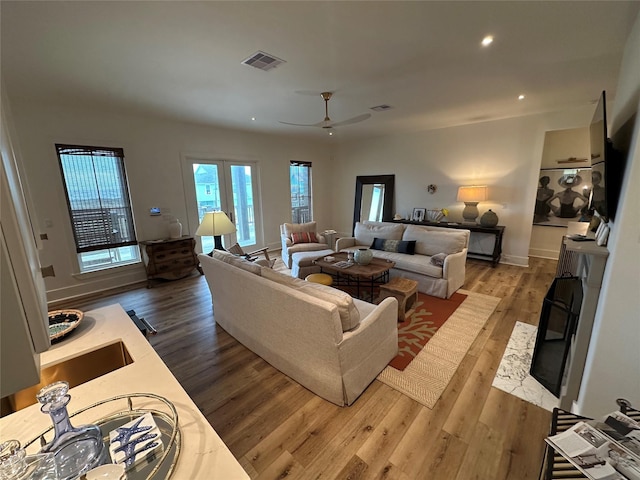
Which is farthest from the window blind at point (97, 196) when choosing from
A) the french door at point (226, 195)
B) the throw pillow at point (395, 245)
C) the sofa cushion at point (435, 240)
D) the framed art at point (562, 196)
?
the framed art at point (562, 196)

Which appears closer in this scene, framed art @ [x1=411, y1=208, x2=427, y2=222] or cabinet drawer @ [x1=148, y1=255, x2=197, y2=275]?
cabinet drawer @ [x1=148, y1=255, x2=197, y2=275]

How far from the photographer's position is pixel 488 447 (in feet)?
5.29

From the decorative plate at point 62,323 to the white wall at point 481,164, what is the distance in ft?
19.6

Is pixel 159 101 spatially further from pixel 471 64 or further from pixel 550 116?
pixel 550 116

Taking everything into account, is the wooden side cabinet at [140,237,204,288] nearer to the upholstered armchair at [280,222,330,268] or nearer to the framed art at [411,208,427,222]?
the upholstered armchair at [280,222,330,268]

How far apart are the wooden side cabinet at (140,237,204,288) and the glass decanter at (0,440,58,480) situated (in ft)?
13.0

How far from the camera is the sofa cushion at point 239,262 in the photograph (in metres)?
2.31

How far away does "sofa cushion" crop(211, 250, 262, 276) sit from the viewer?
2.31m

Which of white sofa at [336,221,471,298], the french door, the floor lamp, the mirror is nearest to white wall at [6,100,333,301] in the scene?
the french door

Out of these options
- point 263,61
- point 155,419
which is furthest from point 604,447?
point 263,61

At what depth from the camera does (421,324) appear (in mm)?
2969

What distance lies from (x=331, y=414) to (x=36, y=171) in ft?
15.6

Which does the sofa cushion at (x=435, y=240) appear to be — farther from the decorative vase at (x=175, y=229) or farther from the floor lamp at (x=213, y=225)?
the decorative vase at (x=175, y=229)

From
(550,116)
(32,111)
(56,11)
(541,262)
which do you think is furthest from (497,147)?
(32,111)
